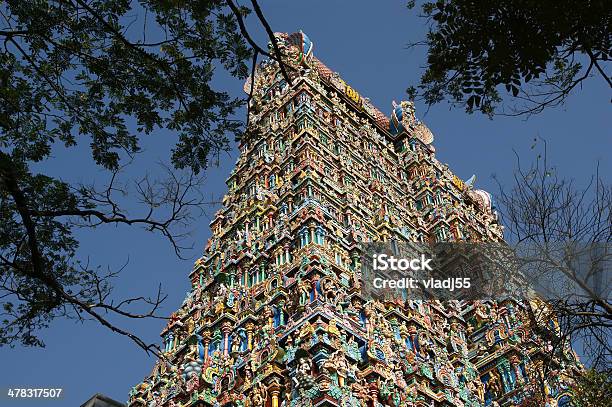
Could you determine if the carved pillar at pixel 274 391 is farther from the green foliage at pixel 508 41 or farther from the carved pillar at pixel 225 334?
the green foliage at pixel 508 41

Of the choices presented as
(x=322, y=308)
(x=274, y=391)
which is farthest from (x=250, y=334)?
(x=274, y=391)

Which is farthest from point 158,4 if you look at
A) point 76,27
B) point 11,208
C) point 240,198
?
point 240,198

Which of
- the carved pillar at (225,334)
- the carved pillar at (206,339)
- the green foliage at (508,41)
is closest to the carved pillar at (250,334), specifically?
the carved pillar at (225,334)

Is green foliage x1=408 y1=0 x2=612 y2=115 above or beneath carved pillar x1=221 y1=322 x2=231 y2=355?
beneath

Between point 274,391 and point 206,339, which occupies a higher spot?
point 206,339

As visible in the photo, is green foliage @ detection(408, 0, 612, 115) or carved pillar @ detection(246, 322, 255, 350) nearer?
green foliage @ detection(408, 0, 612, 115)

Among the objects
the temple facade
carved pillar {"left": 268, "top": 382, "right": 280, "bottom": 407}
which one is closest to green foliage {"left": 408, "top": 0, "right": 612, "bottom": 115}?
the temple facade

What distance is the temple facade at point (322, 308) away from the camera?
51.1 feet

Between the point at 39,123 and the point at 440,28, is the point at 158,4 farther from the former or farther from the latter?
the point at 440,28

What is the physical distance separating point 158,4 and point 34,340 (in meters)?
4.36

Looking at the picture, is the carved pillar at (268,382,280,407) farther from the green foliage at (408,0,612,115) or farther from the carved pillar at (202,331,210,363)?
the green foliage at (408,0,612,115)

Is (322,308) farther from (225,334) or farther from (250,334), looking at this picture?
(225,334)

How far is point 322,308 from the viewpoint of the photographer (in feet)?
52.9

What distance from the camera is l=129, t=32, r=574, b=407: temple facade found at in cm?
1557
